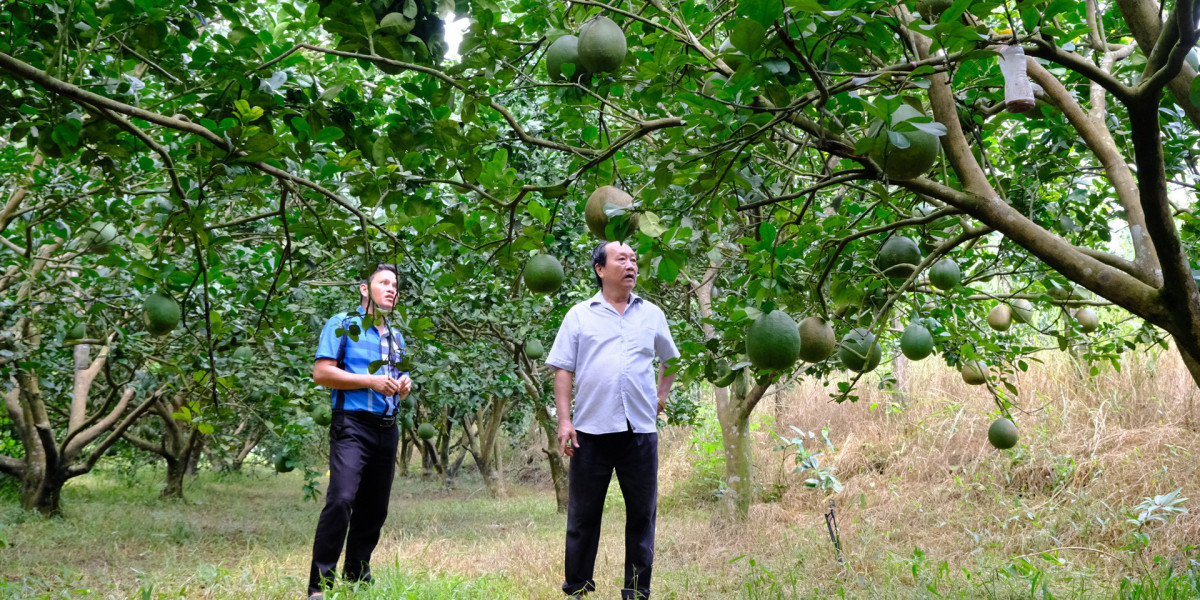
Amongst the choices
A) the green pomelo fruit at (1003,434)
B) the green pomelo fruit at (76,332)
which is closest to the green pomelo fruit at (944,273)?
the green pomelo fruit at (1003,434)

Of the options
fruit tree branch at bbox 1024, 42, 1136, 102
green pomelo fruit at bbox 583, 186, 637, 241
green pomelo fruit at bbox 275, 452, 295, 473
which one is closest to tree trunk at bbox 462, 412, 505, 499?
green pomelo fruit at bbox 275, 452, 295, 473

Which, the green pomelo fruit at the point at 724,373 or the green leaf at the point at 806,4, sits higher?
the green leaf at the point at 806,4

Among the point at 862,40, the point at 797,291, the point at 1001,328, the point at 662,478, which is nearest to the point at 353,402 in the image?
the point at 797,291

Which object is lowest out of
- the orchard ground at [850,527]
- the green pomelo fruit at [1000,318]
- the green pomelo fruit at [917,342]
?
the orchard ground at [850,527]

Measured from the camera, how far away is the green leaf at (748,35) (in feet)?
4.26

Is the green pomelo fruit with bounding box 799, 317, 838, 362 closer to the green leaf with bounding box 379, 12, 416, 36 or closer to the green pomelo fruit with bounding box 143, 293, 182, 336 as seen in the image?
the green leaf with bounding box 379, 12, 416, 36

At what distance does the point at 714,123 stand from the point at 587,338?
1.99 m

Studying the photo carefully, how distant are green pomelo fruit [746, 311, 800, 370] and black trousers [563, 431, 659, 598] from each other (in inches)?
63.3

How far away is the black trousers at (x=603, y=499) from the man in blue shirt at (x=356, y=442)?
85 centimetres

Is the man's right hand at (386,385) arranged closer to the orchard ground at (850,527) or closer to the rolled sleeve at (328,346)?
the rolled sleeve at (328,346)

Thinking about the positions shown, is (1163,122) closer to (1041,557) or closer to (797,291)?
(797,291)

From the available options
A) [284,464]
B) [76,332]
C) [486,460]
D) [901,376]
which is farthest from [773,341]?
[486,460]

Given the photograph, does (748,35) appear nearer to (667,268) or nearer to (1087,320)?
(667,268)

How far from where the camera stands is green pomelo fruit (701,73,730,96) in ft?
5.73
